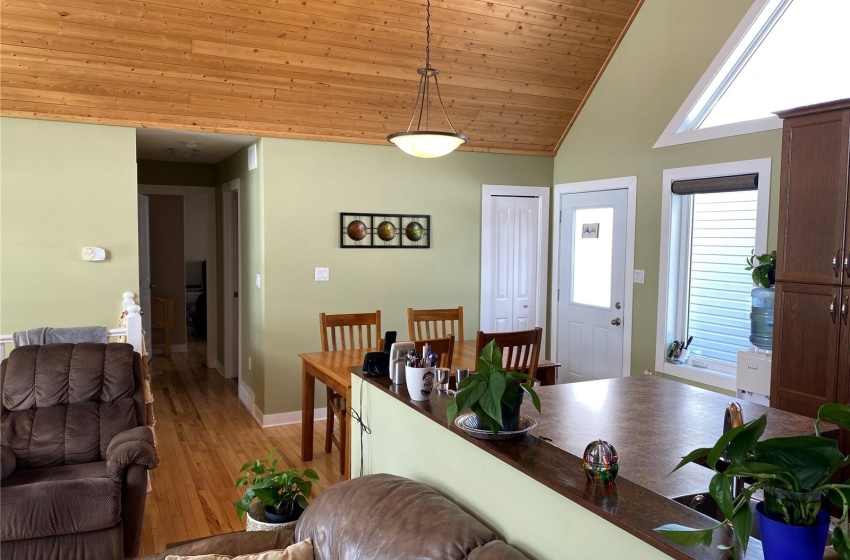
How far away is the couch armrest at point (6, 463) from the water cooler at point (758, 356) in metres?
3.97

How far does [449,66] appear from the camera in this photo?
4855mm

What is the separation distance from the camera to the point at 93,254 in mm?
4637

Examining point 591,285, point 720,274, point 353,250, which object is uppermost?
point 353,250

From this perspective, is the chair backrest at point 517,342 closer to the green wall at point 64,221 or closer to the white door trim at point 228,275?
the green wall at point 64,221

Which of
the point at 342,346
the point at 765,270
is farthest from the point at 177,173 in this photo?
the point at 765,270

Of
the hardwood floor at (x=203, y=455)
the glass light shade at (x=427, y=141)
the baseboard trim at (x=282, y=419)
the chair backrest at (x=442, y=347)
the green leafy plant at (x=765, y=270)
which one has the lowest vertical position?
the hardwood floor at (x=203, y=455)

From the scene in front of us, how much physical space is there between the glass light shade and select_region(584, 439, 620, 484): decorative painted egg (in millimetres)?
2409

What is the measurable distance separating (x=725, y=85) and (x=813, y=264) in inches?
71.5

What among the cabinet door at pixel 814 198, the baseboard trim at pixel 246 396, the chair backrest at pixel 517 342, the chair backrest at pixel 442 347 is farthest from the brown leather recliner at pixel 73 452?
the cabinet door at pixel 814 198

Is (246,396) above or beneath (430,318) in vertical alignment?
beneath

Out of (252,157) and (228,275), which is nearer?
(252,157)

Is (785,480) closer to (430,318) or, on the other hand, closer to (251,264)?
(430,318)

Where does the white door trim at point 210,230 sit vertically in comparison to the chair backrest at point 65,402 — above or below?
above

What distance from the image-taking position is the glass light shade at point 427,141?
3.59m
